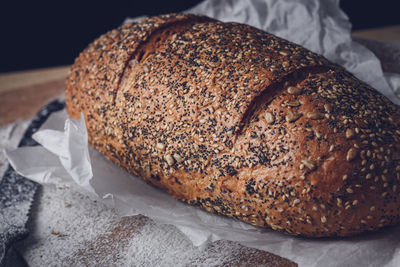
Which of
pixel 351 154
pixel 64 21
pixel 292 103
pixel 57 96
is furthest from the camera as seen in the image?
pixel 64 21

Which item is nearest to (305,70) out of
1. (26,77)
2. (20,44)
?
(26,77)

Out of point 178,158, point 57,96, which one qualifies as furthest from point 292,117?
point 57,96

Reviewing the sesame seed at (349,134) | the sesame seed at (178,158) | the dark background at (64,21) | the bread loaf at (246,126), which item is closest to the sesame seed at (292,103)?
the bread loaf at (246,126)

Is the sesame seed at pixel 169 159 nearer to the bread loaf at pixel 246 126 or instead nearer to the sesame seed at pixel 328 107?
the bread loaf at pixel 246 126

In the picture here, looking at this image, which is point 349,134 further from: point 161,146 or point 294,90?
point 161,146

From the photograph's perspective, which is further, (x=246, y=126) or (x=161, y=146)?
(x=161, y=146)

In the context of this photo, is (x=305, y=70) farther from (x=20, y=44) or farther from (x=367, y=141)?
(x=20, y=44)

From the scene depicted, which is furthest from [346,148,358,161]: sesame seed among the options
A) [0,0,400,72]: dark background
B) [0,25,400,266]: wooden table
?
[0,0,400,72]: dark background
